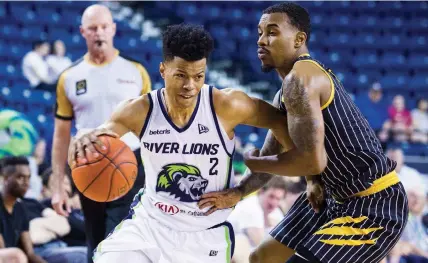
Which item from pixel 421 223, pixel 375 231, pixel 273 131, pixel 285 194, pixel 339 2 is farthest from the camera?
pixel 339 2

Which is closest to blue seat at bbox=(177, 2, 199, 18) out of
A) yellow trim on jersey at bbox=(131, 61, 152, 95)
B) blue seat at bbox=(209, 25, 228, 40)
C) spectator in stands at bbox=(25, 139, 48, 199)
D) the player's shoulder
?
blue seat at bbox=(209, 25, 228, 40)

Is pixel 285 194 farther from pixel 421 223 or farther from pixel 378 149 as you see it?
pixel 378 149

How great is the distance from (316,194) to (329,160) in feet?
0.96

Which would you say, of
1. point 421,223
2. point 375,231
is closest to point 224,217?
point 375,231

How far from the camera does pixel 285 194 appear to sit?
20.1ft

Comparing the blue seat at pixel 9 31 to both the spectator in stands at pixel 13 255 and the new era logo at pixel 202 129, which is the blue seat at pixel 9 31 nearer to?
the spectator in stands at pixel 13 255

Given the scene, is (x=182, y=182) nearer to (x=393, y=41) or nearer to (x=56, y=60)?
(x=56, y=60)

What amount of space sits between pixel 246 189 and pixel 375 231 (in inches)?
28.7

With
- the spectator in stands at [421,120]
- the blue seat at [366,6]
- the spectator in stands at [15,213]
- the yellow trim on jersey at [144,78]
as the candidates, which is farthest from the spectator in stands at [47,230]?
the blue seat at [366,6]

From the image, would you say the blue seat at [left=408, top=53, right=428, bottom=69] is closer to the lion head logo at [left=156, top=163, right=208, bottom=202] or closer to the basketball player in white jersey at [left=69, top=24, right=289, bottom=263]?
the basketball player in white jersey at [left=69, top=24, right=289, bottom=263]

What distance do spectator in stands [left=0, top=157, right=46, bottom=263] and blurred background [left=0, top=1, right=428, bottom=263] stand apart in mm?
4510

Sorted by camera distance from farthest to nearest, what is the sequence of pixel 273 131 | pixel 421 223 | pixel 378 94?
pixel 378 94
pixel 421 223
pixel 273 131

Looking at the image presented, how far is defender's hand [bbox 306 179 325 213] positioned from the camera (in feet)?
12.1

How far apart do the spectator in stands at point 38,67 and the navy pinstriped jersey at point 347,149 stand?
808 cm
